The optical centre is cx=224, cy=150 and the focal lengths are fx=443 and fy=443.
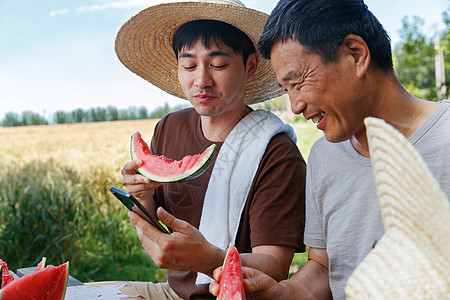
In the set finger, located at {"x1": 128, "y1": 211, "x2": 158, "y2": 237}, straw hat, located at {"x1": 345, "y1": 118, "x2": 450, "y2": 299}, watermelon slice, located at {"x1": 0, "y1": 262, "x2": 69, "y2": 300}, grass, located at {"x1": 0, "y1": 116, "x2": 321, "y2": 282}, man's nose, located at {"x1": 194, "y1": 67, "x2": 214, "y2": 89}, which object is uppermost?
man's nose, located at {"x1": 194, "y1": 67, "x2": 214, "y2": 89}

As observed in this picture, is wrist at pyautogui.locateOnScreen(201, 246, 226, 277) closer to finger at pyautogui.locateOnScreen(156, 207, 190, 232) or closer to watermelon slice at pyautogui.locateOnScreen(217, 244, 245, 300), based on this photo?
finger at pyautogui.locateOnScreen(156, 207, 190, 232)

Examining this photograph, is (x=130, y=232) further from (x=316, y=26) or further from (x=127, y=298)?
(x=316, y=26)

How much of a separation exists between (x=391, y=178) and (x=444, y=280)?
174mm

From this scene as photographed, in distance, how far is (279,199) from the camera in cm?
225

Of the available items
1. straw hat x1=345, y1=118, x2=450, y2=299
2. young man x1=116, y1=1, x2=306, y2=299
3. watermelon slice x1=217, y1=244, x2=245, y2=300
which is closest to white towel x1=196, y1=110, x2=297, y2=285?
young man x1=116, y1=1, x2=306, y2=299

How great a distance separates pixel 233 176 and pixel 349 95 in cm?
92

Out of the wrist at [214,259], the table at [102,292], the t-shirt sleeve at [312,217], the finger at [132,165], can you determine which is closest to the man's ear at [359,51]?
the t-shirt sleeve at [312,217]

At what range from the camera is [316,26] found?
1.63 meters

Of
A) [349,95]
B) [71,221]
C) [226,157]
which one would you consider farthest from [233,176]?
[71,221]

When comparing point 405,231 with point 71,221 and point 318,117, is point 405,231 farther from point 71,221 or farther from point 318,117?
point 71,221

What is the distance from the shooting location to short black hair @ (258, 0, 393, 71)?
1623 millimetres

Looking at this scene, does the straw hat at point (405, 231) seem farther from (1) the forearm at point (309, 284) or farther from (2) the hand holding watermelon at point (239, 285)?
(1) the forearm at point (309, 284)

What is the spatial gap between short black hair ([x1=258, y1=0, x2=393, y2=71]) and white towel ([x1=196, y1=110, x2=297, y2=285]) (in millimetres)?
778

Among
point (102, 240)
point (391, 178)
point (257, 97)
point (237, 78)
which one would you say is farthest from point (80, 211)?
point (391, 178)
